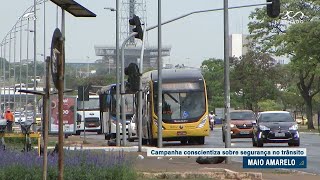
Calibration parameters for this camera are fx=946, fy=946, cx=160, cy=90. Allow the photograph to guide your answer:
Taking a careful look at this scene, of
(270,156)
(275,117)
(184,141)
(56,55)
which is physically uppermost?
(56,55)

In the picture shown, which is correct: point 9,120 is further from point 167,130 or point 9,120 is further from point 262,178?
point 262,178

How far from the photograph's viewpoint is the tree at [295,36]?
66.5 meters

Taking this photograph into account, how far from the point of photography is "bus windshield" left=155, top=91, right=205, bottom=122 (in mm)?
41406

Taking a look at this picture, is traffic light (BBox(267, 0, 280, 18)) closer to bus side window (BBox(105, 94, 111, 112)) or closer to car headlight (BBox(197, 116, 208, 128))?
car headlight (BBox(197, 116, 208, 128))

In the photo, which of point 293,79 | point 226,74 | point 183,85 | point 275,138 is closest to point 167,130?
point 183,85

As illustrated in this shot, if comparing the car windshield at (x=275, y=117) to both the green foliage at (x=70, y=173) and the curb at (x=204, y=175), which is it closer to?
the curb at (x=204, y=175)

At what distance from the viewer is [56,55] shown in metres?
13.0

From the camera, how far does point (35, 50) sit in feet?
206

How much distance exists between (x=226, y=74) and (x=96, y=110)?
43.6 meters

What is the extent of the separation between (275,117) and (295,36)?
2959cm

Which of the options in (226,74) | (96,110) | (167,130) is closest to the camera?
(226,74)

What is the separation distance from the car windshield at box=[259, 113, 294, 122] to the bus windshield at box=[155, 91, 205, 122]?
3.55 m

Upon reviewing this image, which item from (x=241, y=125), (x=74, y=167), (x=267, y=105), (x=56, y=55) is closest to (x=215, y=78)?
(x=267, y=105)

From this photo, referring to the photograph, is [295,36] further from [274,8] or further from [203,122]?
[274,8]
